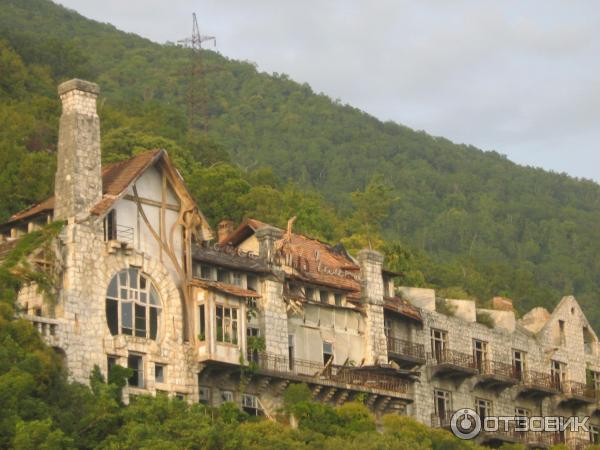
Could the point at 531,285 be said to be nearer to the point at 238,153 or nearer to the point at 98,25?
the point at 238,153

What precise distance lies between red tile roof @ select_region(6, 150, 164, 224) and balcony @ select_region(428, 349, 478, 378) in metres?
20.3

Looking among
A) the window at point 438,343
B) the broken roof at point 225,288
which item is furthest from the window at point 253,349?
the window at point 438,343

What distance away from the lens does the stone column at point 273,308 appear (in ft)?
204

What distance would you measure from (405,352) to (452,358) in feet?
12.0

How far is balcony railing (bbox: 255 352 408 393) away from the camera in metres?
61.2

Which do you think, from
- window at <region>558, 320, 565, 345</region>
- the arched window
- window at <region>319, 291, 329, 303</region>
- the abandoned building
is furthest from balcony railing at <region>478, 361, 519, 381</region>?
the arched window

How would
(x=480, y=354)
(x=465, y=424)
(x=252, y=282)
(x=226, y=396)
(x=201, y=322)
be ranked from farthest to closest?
(x=480, y=354)
(x=465, y=424)
(x=252, y=282)
(x=226, y=396)
(x=201, y=322)

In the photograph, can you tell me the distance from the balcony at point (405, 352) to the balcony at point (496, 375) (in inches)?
179

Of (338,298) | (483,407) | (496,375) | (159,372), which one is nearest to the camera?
(159,372)

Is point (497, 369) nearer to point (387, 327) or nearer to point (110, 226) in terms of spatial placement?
point (387, 327)

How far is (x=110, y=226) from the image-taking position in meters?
56.7

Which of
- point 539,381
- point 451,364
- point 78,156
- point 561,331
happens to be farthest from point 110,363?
point 561,331

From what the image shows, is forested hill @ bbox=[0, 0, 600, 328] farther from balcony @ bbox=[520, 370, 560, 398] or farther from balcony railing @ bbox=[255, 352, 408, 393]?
balcony railing @ bbox=[255, 352, 408, 393]

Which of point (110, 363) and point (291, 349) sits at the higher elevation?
point (291, 349)
